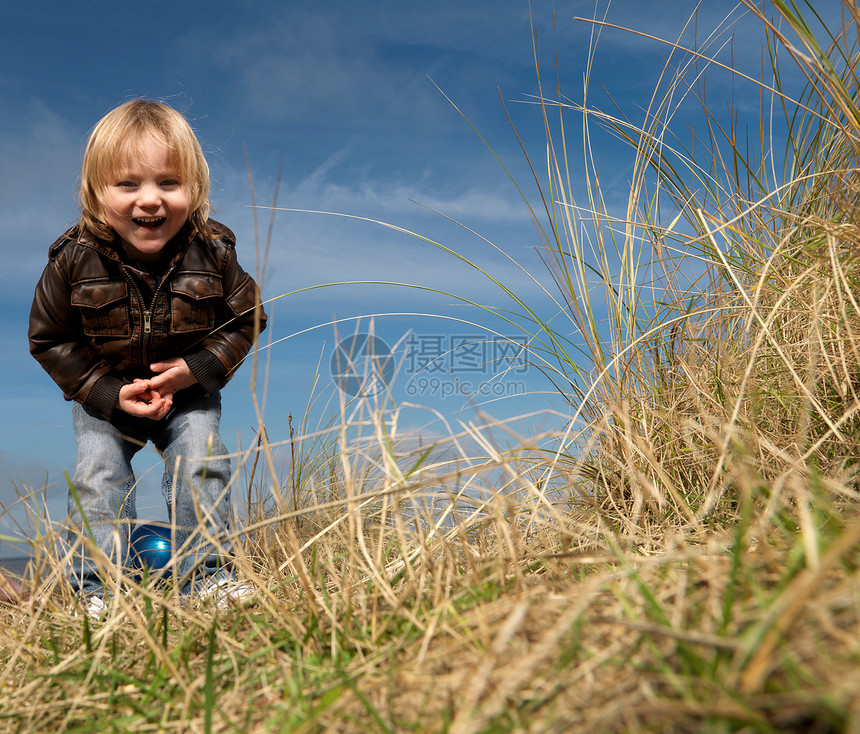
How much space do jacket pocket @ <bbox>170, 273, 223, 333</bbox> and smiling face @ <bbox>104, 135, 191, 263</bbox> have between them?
157mm

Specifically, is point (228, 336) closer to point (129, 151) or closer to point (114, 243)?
point (114, 243)

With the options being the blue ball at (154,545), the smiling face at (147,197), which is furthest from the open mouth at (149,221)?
the blue ball at (154,545)

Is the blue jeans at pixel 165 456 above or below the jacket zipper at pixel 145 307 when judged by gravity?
below

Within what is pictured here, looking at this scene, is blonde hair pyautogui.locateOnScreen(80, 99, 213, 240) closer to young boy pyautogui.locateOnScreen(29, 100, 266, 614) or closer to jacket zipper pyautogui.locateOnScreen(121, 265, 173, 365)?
young boy pyautogui.locateOnScreen(29, 100, 266, 614)

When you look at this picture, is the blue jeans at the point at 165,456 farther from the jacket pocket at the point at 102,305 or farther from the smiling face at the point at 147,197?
the smiling face at the point at 147,197

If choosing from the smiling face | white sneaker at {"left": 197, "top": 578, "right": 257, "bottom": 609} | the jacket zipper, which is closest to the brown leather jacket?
the jacket zipper

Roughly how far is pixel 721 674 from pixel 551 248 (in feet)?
4.60

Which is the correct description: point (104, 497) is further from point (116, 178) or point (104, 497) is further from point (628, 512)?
point (628, 512)

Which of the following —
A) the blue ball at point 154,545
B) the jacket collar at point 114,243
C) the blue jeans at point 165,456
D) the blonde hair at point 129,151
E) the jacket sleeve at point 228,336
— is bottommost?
the blue ball at point 154,545

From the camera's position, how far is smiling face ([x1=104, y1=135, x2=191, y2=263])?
90.2 inches

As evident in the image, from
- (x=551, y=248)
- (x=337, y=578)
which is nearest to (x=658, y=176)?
(x=551, y=248)

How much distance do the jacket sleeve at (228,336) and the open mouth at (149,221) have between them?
0.85 feet

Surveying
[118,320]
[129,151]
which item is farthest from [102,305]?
[129,151]

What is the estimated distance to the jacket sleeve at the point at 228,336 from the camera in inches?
92.6
